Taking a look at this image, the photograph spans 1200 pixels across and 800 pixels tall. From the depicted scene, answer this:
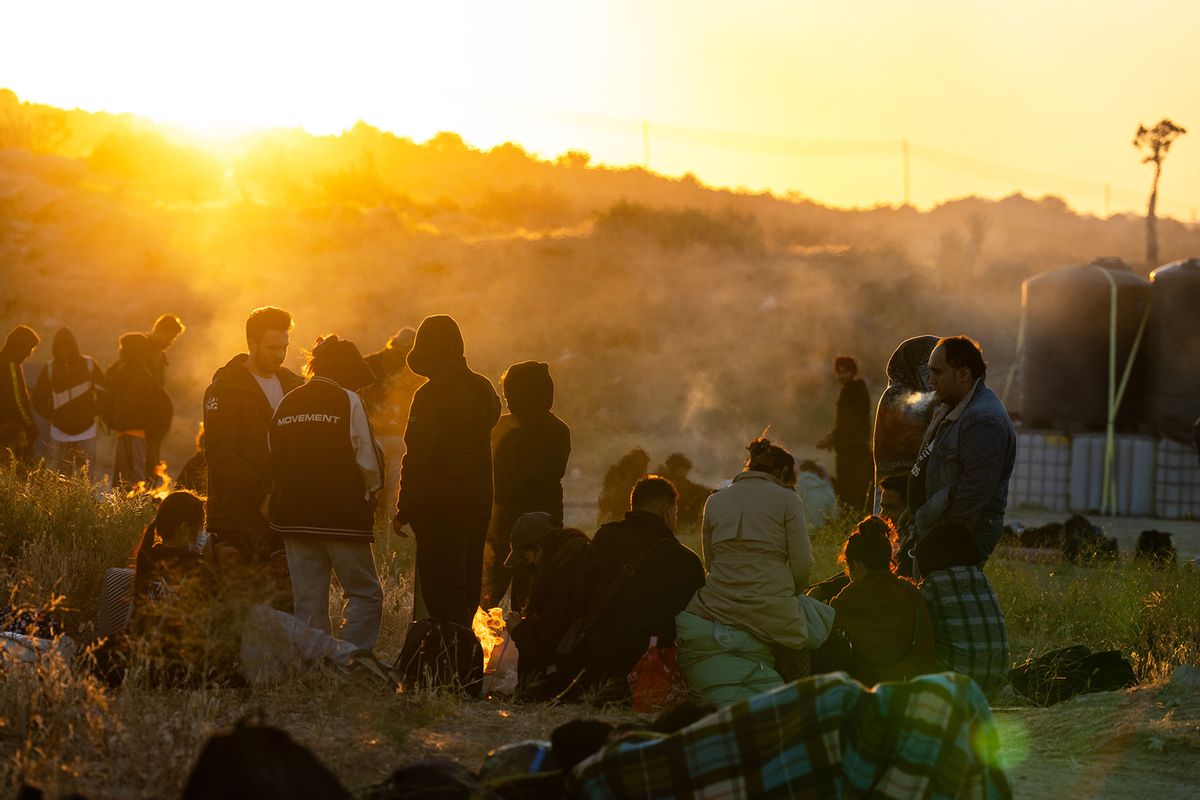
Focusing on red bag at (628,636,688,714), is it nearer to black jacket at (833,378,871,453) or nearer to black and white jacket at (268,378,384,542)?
black and white jacket at (268,378,384,542)

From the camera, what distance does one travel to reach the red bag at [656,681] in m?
6.94

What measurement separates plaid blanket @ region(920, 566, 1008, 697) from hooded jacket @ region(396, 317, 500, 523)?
7.93 feet

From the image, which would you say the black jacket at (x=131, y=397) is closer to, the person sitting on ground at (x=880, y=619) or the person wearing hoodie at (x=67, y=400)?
the person wearing hoodie at (x=67, y=400)

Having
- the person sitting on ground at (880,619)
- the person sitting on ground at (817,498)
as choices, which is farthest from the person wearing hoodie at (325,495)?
the person sitting on ground at (817,498)

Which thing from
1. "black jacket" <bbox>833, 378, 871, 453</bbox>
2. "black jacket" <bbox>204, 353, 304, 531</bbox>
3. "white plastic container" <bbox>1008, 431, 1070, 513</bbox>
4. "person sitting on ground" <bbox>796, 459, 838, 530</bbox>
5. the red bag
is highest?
"black jacket" <bbox>204, 353, 304, 531</bbox>

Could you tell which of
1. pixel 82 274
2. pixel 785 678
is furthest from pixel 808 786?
pixel 82 274

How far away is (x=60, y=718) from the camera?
5.46 meters

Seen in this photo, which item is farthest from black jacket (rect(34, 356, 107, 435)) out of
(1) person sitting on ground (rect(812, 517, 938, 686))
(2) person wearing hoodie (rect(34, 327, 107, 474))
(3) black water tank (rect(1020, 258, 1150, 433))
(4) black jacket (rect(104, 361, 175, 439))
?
(3) black water tank (rect(1020, 258, 1150, 433))

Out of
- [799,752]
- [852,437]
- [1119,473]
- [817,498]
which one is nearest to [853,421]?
[852,437]

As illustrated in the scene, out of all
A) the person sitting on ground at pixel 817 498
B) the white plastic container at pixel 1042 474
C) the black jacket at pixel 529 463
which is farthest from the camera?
the white plastic container at pixel 1042 474

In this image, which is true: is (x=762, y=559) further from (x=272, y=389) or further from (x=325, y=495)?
(x=272, y=389)

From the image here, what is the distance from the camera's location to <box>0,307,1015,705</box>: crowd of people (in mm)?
6945

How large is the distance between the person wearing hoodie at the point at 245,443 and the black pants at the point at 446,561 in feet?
2.51

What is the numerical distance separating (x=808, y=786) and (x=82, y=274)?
3683 centimetres
